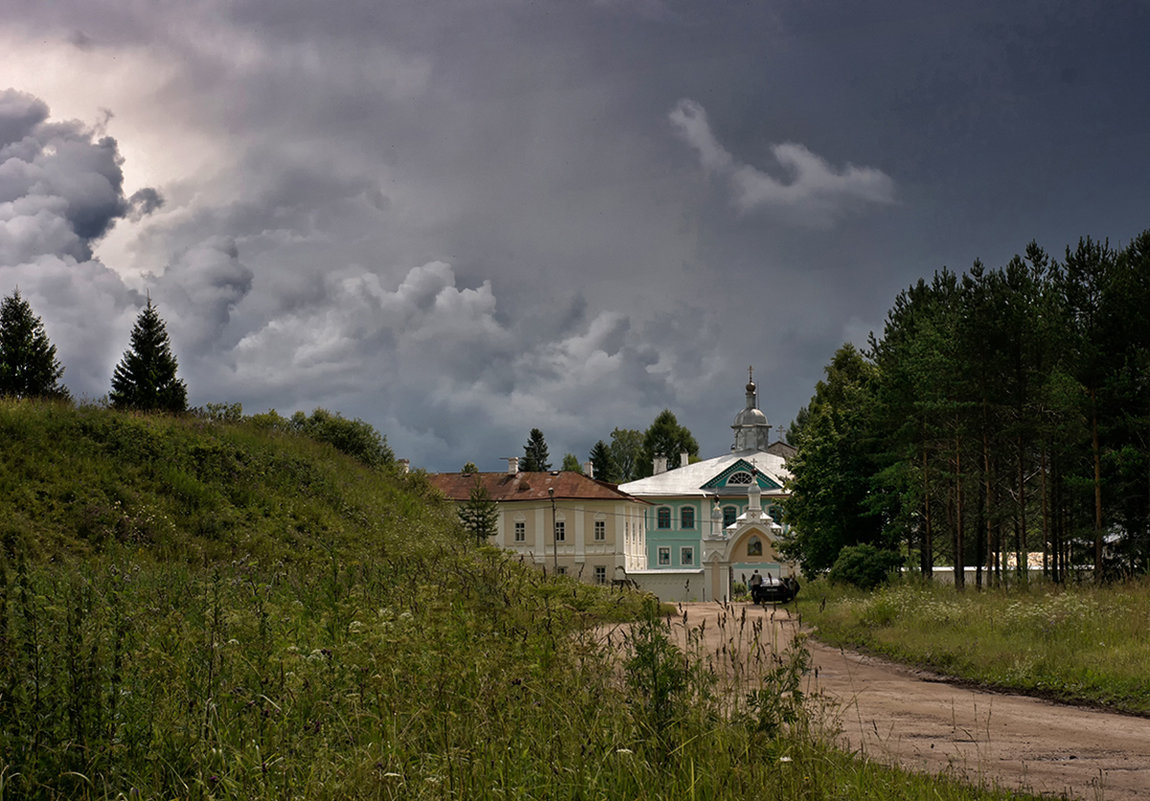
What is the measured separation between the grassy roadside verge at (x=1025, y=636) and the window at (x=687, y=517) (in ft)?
147

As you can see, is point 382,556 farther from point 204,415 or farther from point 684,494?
point 684,494

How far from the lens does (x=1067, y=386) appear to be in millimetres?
28859

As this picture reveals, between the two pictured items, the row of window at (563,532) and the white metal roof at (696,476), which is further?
the white metal roof at (696,476)

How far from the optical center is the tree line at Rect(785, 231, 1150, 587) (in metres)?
29.8

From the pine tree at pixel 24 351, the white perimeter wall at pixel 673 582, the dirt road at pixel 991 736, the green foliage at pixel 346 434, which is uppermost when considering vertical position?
the pine tree at pixel 24 351

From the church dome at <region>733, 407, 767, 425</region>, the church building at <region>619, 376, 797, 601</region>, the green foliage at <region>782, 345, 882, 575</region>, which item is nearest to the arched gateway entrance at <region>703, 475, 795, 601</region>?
the church building at <region>619, 376, 797, 601</region>

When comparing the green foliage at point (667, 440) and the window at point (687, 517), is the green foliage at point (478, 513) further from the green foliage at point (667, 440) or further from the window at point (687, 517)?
the green foliage at point (667, 440)

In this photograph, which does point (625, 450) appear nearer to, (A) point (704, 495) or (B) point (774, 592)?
(A) point (704, 495)

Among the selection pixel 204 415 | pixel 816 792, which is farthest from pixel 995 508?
pixel 816 792

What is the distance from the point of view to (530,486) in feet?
207

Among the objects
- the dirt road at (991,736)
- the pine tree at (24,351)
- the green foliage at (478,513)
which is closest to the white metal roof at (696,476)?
the green foliage at (478,513)

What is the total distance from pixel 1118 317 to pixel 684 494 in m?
40.4

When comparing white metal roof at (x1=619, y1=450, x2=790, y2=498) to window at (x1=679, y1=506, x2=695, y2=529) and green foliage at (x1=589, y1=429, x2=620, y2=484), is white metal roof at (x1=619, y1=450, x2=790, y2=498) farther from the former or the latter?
green foliage at (x1=589, y1=429, x2=620, y2=484)

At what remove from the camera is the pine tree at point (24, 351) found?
42.1 meters
